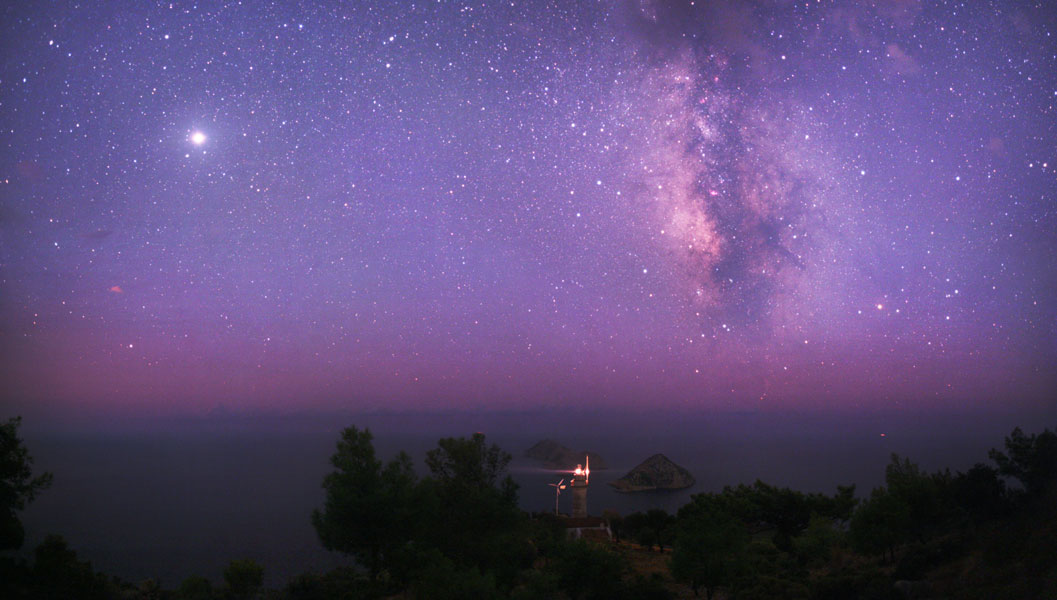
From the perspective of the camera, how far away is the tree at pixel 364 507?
17688mm

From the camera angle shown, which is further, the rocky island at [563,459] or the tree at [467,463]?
the rocky island at [563,459]

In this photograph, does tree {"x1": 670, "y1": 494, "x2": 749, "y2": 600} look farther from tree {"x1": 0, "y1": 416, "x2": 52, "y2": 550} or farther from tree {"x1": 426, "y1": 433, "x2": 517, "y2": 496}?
tree {"x1": 0, "y1": 416, "x2": 52, "y2": 550}

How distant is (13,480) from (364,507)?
8.85m

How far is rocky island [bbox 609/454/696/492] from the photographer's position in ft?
386

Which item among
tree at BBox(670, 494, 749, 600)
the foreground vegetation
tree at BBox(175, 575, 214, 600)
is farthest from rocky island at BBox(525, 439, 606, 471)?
tree at BBox(670, 494, 749, 600)

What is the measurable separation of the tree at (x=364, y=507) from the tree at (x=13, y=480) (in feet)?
24.4

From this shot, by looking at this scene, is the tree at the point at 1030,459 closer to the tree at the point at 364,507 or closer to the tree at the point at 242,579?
the tree at the point at 364,507

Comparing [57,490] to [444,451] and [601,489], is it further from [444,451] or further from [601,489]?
[444,451]

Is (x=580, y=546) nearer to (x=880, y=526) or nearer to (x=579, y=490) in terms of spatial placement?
(x=880, y=526)

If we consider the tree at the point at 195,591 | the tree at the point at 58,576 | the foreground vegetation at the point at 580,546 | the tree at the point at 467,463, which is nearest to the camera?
the tree at the point at 58,576

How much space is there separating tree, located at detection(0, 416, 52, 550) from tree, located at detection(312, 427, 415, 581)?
742 cm

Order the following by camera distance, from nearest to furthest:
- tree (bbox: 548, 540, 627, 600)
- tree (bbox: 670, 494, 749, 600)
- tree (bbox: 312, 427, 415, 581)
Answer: tree (bbox: 548, 540, 627, 600) → tree (bbox: 670, 494, 749, 600) → tree (bbox: 312, 427, 415, 581)

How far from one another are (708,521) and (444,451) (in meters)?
8.75

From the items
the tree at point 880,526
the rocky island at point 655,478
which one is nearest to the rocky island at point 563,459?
the rocky island at point 655,478
